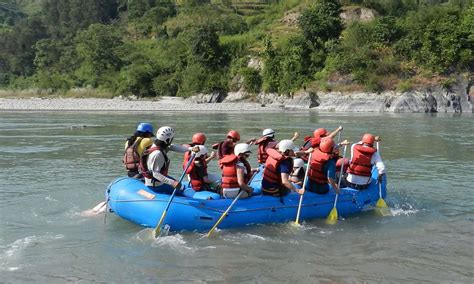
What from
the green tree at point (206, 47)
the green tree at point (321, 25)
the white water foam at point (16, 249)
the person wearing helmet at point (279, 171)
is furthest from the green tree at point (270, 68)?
the white water foam at point (16, 249)

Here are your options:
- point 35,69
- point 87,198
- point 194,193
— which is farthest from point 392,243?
point 35,69

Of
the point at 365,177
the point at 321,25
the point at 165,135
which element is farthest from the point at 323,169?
the point at 321,25

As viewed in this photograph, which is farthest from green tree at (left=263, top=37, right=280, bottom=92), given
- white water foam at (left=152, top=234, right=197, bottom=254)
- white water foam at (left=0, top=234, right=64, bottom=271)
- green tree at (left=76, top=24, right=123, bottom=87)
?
white water foam at (left=0, top=234, right=64, bottom=271)

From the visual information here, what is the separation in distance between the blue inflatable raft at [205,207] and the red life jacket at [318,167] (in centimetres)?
27

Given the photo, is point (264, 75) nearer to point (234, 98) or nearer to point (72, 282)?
point (234, 98)

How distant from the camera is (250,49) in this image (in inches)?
2162

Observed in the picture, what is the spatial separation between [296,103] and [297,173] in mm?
35135

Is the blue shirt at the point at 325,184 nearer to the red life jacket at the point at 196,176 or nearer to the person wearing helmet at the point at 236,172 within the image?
the person wearing helmet at the point at 236,172

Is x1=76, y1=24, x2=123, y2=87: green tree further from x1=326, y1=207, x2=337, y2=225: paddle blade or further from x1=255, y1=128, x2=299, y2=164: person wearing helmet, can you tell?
x1=326, y1=207, x2=337, y2=225: paddle blade

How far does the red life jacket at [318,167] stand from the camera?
8.37 metres

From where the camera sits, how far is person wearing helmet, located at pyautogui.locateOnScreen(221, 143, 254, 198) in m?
7.66

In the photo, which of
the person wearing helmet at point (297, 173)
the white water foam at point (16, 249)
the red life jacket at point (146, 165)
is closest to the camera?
the white water foam at point (16, 249)

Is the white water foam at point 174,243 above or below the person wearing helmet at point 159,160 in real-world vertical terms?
below

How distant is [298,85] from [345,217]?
3687cm
